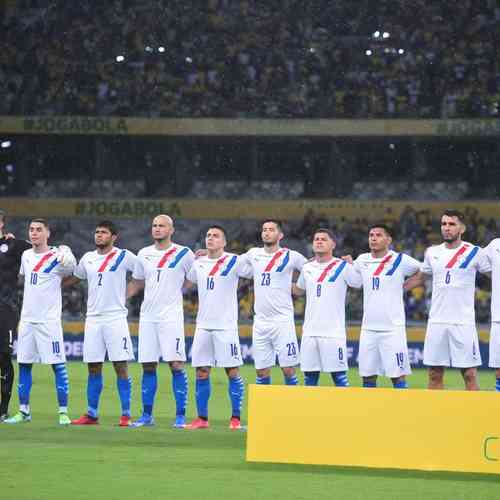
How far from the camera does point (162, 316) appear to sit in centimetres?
1168

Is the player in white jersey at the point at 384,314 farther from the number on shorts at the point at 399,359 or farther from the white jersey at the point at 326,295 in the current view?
the white jersey at the point at 326,295

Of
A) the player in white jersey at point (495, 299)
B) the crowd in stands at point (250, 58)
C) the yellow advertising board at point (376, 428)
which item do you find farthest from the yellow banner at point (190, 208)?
the yellow advertising board at point (376, 428)

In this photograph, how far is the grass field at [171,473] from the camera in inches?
310

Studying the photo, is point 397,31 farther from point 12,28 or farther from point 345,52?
point 12,28

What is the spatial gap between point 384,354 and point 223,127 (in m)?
18.6

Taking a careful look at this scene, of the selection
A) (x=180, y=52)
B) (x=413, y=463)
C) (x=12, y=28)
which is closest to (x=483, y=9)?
(x=180, y=52)

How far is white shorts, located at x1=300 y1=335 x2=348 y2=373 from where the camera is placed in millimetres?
11383

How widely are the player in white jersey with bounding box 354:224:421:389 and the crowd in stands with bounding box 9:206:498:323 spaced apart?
11228 mm

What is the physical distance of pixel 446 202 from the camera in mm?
29469

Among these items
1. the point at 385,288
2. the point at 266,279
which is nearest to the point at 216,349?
the point at 266,279

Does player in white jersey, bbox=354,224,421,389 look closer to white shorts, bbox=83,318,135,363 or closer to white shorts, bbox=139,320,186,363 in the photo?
white shorts, bbox=139,320,186,363

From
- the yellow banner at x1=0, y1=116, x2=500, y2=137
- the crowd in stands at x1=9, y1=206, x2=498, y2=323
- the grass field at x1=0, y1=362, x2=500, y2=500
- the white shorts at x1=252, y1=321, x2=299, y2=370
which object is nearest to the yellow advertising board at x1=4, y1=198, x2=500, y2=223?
the crowd in stands at x1=9, y1=206, x2=498, y2=323

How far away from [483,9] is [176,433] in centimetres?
2148

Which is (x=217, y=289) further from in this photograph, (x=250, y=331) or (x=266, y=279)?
(x=250, y=331)
